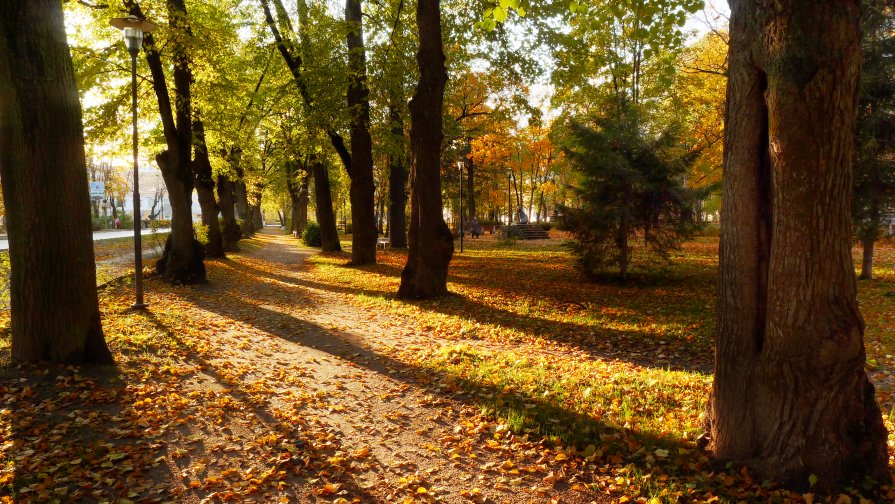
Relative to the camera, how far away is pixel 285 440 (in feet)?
14.5

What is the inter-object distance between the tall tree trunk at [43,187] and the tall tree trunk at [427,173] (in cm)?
615

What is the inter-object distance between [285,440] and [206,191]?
16513 millimetres

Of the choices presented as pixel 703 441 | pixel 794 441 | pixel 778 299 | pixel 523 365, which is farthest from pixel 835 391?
pixel 523 365

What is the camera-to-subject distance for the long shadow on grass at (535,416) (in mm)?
3898

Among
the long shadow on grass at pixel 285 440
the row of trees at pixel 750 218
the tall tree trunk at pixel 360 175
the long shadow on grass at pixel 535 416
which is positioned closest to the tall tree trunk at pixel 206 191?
the tall tree trunk at pixel 360 175

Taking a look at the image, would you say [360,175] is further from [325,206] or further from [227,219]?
[227,219]

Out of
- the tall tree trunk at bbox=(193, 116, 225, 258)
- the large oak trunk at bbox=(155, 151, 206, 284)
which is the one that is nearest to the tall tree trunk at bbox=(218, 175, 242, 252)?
the tall tree trunk at bbox=(193, 116, 225, 258)

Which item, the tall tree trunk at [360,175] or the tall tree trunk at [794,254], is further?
the tall tree trunk at [360,175]

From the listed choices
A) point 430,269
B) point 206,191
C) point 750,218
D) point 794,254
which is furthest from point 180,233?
point 794,254

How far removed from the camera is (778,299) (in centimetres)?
326

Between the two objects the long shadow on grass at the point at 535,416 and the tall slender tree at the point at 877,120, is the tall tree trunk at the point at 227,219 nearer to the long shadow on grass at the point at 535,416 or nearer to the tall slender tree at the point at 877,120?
the long shadow on grass at the point at 535,416

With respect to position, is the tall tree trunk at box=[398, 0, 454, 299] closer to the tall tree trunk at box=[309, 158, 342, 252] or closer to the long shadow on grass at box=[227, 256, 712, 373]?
the long shadow on grass at box=[227, 256, 712, 373]

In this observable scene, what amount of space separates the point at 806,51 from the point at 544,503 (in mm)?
3096

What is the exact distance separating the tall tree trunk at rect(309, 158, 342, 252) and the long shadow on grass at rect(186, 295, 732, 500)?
1530 cm
